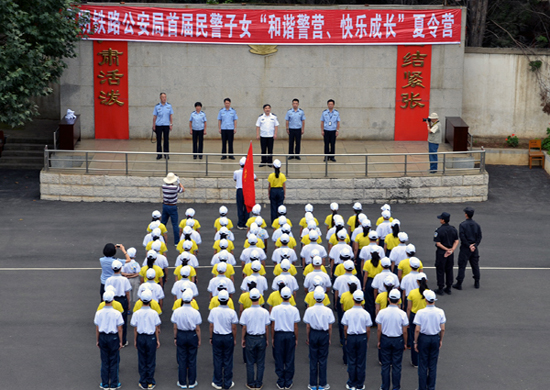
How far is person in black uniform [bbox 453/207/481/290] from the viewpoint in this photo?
14.9m

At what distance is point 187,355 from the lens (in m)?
11.2

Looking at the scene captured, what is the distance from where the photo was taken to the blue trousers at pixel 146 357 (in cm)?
1105

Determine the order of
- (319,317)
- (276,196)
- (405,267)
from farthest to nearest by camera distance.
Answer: (276,196)
(405,267)
(319,317)

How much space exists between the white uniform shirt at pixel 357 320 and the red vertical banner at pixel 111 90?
1503cm

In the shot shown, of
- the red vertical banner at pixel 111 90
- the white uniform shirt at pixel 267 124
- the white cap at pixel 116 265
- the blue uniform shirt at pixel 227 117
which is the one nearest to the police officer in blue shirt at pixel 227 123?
the blue uniform shirt at pixel 227 117

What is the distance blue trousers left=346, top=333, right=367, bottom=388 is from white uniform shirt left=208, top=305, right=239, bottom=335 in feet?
5.50

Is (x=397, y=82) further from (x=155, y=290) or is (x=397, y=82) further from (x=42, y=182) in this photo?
(x=155, y=290)

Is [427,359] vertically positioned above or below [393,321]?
below

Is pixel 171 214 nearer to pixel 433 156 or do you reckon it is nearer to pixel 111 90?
pixel 433 156

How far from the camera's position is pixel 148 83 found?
24.2 m

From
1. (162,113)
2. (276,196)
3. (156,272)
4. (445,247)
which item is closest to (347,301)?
(156,272)

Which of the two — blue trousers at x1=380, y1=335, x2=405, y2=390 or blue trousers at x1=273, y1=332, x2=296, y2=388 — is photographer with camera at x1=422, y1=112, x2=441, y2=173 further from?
blue trousers at x1=273, y1=332, x2=296, y2=388

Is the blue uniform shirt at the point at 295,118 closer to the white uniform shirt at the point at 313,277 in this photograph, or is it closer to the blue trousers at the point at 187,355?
the white uniform shirt at the point at 313,277

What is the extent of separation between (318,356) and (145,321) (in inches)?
99.1
